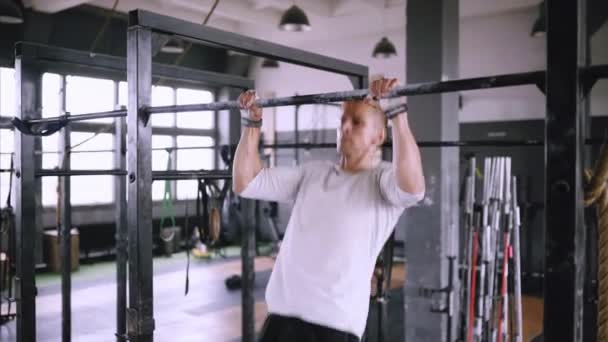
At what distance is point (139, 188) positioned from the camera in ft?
5.96

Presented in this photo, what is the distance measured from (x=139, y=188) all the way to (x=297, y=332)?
2.26 feet

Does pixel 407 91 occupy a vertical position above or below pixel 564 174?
above

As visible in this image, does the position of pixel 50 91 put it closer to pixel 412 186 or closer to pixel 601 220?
pixel 412 186

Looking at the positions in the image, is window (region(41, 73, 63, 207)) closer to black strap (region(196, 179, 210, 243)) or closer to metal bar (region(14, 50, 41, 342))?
metal bar (region(14, 50, 41, 342))

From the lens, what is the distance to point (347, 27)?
370 inches

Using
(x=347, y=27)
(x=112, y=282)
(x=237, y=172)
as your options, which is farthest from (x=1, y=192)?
(x=237, y=172)

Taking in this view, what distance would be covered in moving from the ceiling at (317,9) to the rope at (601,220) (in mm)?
6693

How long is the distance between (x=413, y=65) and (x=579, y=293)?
12.5 ft

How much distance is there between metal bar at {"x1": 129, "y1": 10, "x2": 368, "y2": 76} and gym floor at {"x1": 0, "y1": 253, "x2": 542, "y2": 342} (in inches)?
128

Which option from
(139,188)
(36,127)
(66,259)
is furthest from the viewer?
(66,259)

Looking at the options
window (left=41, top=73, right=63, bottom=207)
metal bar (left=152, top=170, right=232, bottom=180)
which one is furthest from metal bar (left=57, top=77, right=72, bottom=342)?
window (left=41, top=73, right=63, bottom=207)

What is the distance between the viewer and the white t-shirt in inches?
63.8

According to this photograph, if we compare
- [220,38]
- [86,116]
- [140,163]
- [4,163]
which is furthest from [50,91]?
[140,163]

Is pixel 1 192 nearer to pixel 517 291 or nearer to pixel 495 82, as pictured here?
pixel 517 291
